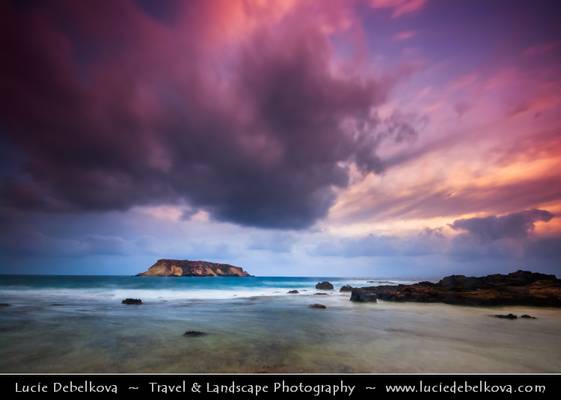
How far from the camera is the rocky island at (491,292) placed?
82.5ft

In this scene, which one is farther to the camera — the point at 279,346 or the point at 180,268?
the point at 180,268

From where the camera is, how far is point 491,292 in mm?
26672

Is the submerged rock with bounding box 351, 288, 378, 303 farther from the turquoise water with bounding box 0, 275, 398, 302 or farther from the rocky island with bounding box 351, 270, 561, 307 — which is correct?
the turquoise water with bounding box 0, 275, 398, 302

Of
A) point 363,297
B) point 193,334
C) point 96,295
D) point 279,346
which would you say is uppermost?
point 279,346

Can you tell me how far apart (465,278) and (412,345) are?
3189 centimetres

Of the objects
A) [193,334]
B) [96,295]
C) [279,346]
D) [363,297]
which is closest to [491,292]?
[363,297]

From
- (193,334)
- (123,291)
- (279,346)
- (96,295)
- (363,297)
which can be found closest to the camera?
(279,346)

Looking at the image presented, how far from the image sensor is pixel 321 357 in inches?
361

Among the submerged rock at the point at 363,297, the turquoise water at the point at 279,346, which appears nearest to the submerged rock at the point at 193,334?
the turquoise water at the point at 279,346

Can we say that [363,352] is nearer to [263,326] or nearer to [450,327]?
[263,326]

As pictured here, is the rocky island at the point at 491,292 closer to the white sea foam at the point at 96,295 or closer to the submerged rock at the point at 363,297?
the submerged rock at the point at 363,297

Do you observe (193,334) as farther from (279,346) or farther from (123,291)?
(123,291)
